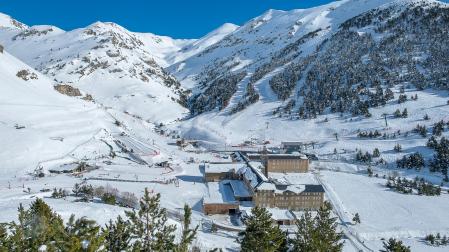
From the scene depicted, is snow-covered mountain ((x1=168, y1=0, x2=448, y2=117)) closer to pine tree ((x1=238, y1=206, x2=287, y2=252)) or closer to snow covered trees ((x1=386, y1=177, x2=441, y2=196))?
snow covered trees ((x1=386, y1=177, x2=441, y2=196))

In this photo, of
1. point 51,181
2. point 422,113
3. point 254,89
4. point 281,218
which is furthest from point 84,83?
point 281,218

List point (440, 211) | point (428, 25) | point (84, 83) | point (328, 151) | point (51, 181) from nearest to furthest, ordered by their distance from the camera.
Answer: point (440, 211), point (51, 181), point (328, 151), point (428, 25), point (84, 83)

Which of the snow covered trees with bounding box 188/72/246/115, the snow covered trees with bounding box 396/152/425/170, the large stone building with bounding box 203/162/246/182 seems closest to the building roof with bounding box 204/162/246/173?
the large stone building with bounding box 203/162/246/182

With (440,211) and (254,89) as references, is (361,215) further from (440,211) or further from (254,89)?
(254,89)

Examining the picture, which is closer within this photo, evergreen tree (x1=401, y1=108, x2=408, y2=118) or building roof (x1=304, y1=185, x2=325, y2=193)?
building roof (x1=304, y1=185, x2=325, y2=193)

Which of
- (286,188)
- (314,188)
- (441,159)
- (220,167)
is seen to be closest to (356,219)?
(314,188)

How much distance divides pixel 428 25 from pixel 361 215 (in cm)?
13089

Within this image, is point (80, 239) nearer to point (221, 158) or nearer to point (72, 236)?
point (72, 236)

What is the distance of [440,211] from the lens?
6644cm

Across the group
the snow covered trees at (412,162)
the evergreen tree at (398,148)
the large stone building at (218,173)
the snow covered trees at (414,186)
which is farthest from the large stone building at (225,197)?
the evergreen tree at (398,148)

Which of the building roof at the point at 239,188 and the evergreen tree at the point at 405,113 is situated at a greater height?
the evergreen tree at the point at 405,113

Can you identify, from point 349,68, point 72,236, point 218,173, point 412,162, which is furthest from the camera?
point 349,68

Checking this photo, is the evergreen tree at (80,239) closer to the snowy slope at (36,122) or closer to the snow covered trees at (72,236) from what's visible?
the snow covered trees at (72,236)

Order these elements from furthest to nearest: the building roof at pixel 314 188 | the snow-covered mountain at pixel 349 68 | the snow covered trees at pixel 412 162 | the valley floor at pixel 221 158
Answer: the snow-covered mountain at pixel 349 68 < the snow covered trees at pixel 412 162 < the building roof at pixel 314 188 < the valley floor at pixel 221 158
